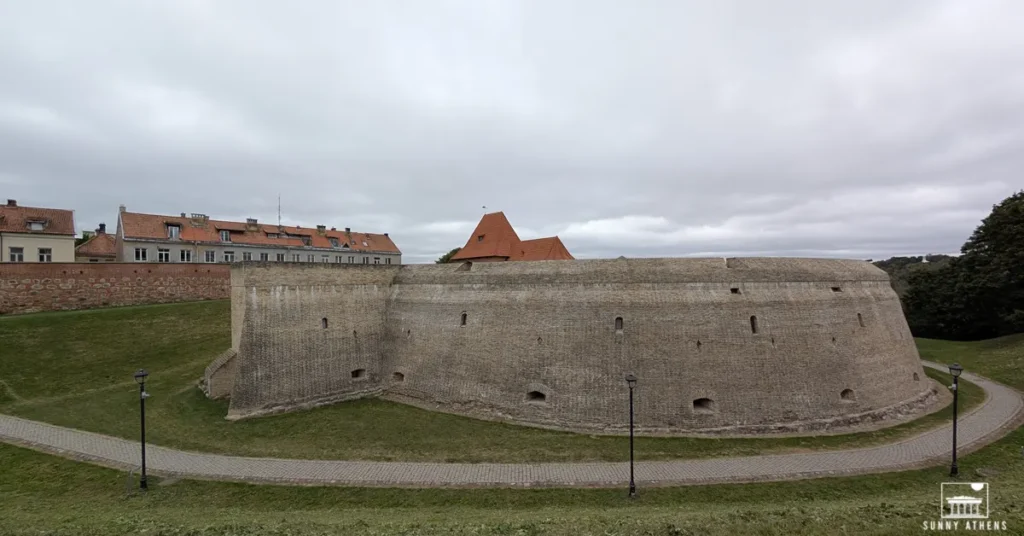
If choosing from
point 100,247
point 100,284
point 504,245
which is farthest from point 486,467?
point 100,247

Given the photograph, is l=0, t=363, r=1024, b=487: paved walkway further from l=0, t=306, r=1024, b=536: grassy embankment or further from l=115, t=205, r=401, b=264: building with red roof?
l=115, t=205, r=401, b=264: building with red roof

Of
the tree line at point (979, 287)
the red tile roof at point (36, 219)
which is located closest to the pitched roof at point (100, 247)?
the red tile roof at point (36, 219)

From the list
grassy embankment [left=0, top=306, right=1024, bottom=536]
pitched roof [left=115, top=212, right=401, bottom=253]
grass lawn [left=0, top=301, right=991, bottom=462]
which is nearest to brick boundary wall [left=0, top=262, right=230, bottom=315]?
grass lawn [left=0, top=301, right=991, bottom=462]

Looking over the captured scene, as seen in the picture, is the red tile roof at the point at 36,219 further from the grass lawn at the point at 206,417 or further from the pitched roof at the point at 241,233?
the grass lawn at the point at 206,417

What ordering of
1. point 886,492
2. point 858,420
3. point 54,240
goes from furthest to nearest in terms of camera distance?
point 54,240
point 858,420
point 886,492

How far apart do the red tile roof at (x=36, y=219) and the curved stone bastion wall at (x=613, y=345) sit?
2013 centimetres

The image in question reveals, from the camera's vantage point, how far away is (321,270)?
62.6 feet

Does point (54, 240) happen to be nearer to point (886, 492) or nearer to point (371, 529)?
point (371, 529)

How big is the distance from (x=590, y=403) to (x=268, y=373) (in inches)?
476

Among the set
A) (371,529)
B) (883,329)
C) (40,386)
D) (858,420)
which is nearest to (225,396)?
(40,386)

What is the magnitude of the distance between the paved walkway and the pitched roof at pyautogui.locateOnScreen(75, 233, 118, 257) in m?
28.1

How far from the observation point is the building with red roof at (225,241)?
3253cm

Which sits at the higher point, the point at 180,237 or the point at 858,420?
the point at 180,237

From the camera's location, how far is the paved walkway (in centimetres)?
1152
